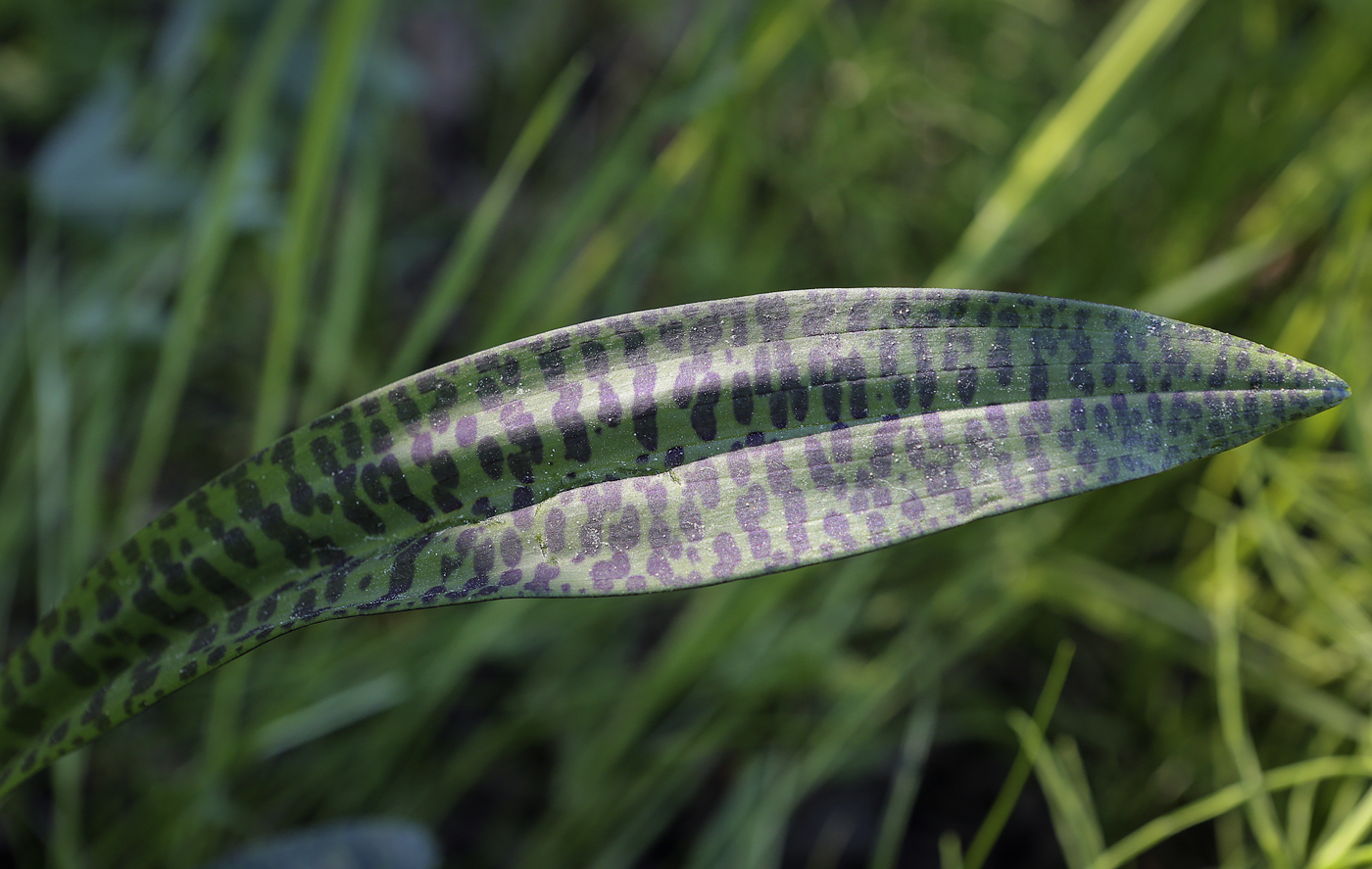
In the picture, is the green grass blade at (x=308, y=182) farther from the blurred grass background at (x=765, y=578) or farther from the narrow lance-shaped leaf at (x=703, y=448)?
the narrow lance-shaped leaf at (x=703, y=448)

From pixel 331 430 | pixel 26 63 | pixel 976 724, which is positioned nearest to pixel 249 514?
pixel 331 430

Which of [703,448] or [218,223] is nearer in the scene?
[703,448]

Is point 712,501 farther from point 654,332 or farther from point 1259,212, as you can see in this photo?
point 1259,212

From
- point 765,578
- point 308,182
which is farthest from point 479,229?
point 765,578

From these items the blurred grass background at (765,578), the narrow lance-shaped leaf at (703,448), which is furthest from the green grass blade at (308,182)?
the narrow lance-shaped leaf at (703,448)

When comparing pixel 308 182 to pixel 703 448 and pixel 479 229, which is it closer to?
pixel 479 229

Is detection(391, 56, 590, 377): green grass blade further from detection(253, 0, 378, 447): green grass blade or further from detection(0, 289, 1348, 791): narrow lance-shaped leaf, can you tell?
detection(0, 289, 1348, 791): narrow lance-shaped leaf

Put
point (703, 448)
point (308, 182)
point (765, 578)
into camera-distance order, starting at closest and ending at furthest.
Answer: point (703, 448) → point (308, 182) → point (765, 578)

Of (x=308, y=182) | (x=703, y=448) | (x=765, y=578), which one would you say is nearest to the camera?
(x=703, y=448)

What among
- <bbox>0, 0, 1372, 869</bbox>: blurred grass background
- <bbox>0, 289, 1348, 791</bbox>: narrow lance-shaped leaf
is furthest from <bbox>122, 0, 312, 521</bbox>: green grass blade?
<bbox>0, 289, 1348, 791</bbox>: narrow lance-shaped leaf
